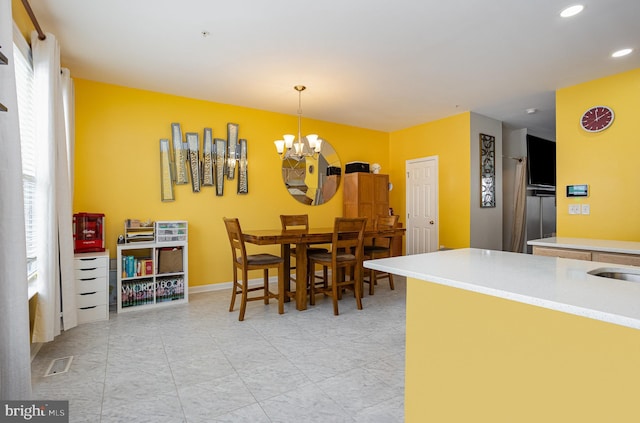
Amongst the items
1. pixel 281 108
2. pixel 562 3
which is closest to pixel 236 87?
pixel 281 108

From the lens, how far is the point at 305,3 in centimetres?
232

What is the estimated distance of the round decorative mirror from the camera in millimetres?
5109

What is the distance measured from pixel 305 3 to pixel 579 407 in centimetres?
266

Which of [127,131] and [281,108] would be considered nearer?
[127,131]

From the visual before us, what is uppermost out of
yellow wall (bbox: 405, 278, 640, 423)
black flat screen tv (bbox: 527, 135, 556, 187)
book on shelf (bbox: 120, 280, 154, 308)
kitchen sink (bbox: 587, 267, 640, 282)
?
black flat screen tv (bbox: 527, 135, 556, 187)

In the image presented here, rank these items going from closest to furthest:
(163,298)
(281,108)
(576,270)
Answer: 1. (576,270)
2. (163,298)
3. (281,108)

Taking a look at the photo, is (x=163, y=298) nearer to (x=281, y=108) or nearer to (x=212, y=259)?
(x=212, y=259)

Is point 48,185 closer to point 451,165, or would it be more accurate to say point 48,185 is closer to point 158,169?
point 158,169

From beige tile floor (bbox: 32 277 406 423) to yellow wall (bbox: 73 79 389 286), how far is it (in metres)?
1.17

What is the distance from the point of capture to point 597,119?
3621mm

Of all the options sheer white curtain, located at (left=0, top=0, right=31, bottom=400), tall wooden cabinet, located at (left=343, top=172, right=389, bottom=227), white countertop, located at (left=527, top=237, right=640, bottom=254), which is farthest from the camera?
tall wooden cabinet, located at (left=343, top=172, right=389, bottom=227)

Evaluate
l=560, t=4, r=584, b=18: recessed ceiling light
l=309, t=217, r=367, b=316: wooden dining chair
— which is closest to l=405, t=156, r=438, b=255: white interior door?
l=309, t=217, r=367, b=316: wooden dining chair

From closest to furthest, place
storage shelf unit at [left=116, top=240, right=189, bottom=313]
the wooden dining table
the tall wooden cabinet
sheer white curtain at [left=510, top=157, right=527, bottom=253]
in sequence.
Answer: the wooden dining table
storage shelf unit at [left=116, top=240, right=189, bottom=313]
the tall wooden cabinet
sheer white curtain at [left=510, top=157, right=527, bottom=253]

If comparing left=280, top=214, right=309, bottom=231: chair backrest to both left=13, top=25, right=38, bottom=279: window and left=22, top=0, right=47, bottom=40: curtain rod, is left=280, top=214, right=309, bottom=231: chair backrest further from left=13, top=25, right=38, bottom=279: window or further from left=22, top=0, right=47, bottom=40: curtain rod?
left=22, top=0, right=47, bottom=40: curtain rod
